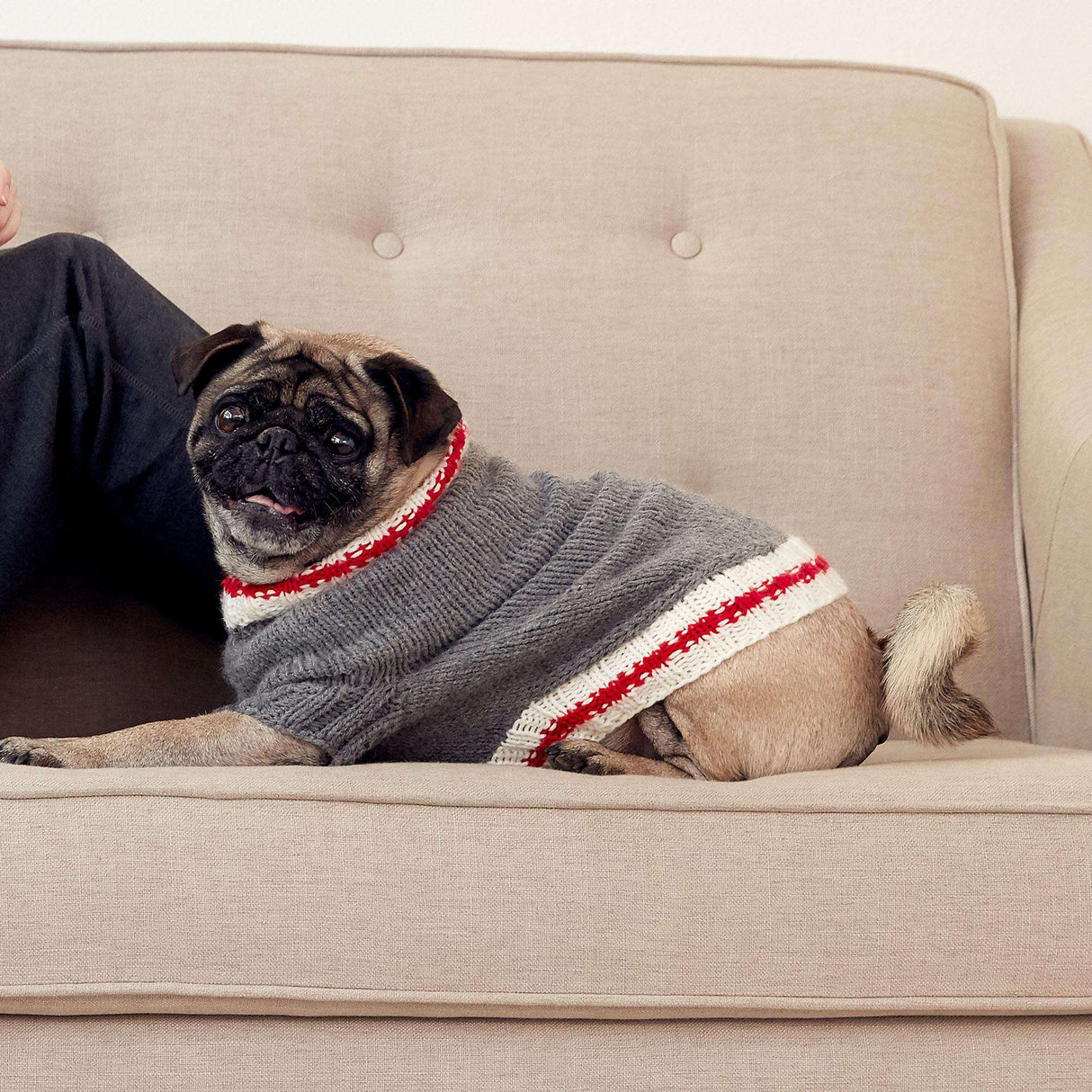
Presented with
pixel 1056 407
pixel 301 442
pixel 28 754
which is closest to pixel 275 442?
pixel 301 442

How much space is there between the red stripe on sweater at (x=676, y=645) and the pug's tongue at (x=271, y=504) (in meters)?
0.45

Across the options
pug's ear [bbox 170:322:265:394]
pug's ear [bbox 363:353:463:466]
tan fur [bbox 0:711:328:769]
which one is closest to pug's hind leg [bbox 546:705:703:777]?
tan fur [bbox 0:711:328:769]

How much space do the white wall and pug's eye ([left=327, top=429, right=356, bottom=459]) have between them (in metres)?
1.42

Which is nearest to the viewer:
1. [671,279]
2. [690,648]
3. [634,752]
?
[690,648]

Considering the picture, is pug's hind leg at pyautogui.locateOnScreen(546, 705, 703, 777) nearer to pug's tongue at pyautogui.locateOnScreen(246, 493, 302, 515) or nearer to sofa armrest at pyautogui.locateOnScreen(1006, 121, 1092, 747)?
pug's tongue at pyautogui.locateOnScreen(246, 493, 302, 515)

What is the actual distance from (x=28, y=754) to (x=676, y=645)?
821mm

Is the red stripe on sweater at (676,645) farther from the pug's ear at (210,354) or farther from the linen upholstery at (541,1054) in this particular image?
the pug's ear at (210,354)

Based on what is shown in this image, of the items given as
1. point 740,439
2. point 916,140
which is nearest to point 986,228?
point 916,140

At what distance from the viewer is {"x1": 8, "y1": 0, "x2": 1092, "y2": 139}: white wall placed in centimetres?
239

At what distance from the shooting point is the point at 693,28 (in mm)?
2479

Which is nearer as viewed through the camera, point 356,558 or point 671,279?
point 356,558

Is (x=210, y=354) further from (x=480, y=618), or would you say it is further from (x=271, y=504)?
(x=480, y=618)

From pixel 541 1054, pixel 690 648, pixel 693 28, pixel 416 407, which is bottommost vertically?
pixel 541 1054

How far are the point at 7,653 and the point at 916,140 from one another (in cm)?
198
